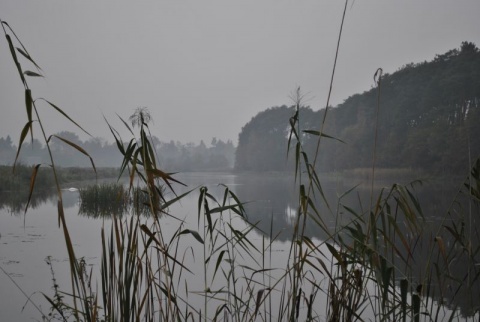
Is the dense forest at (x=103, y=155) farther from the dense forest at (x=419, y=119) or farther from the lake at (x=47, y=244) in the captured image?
the lake at (x=47, y=244)

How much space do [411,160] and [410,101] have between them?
561 centimetres

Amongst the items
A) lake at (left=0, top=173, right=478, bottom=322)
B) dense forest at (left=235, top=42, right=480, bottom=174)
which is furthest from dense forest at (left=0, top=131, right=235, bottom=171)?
lake at (left=0, top=173, right=478, bottom=322)

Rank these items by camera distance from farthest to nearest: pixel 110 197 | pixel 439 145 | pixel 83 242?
pixel 439 145
pixel 110 197
pixel 83 242

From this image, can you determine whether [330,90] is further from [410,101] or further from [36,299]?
[410,101]

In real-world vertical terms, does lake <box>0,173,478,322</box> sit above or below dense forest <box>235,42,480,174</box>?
below

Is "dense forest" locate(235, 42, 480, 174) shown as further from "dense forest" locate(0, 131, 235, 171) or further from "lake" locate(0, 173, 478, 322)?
"dense forest" locate(0, 131, 235, 171)

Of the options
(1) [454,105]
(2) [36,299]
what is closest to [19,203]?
(2) [36,299]

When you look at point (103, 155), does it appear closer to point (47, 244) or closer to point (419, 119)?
point (419, 119)

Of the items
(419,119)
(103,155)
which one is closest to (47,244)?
(419,119)

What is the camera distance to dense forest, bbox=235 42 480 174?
20469 mm

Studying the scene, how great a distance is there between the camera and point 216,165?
57.5 meters

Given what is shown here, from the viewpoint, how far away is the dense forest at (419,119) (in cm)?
2047

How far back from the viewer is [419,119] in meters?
26.2

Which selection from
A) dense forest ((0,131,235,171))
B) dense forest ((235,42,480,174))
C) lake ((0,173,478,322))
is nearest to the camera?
lake ((0,173,478,322))
